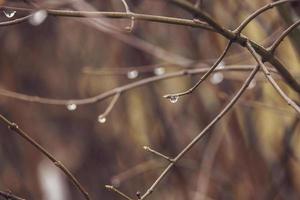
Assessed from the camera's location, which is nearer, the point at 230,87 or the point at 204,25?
the point at 204,25

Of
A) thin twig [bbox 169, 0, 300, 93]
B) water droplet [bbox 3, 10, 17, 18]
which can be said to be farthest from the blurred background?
water droplet [bbox 3, 10, 17, 18]

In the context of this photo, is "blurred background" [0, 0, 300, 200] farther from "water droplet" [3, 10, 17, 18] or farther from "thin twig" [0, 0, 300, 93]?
"water droplet" [3, 10, 17, 18]

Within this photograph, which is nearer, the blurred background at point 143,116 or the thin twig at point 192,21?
the thin twig at point 192,21

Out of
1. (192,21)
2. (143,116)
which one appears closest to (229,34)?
(192,21)

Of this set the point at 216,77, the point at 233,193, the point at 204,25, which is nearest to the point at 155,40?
the point at 233,193

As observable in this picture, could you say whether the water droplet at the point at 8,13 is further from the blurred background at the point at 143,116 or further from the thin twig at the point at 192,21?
the blurred background at the point at 143,116

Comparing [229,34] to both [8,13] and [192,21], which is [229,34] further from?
[8,13]

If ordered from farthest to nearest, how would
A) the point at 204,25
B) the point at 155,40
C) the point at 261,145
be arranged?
the point at 155,40 < the point at 261,145 < the point at 204,25

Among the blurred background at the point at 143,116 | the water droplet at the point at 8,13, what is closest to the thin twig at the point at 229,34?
the water droplet at the point at 8,13

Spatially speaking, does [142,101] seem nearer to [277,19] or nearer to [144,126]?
[144,126]
